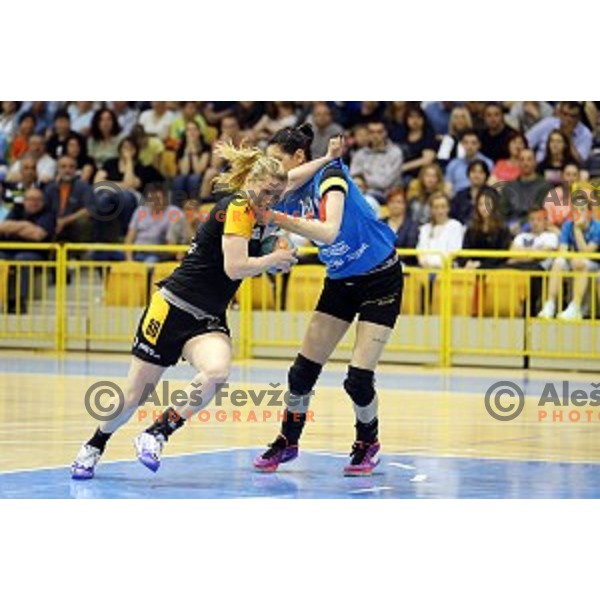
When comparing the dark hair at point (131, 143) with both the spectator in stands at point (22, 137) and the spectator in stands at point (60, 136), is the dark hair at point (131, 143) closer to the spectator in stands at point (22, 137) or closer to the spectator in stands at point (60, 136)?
the spectator in stands at point (60, 136)

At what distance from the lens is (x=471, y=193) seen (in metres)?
21.0

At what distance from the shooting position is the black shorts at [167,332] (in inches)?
408

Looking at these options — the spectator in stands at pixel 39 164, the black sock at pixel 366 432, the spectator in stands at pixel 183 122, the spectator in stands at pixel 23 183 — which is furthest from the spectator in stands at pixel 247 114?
the black sock at pixel 366 432

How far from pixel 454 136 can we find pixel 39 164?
6219mm

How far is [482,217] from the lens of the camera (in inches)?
810

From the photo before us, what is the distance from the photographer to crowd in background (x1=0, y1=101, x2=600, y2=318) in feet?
67.3

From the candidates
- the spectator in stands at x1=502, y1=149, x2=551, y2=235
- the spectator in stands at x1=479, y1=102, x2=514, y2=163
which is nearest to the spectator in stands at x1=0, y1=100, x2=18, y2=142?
the spectator in stands at x1=479, y1=102, x2=514, y2=163

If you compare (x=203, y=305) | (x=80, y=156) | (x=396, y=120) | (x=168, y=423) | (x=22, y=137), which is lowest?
(x=168, y=423)

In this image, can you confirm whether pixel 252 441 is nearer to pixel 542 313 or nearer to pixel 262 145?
pixel 542 313

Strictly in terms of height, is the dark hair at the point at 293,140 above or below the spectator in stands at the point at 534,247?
above

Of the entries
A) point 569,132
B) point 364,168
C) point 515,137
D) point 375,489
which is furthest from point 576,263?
point 375,489
